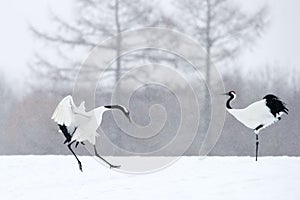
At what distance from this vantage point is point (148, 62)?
4.88m

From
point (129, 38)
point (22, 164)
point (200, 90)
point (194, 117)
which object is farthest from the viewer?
point (200, 90)

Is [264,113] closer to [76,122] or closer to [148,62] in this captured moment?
[76,122]

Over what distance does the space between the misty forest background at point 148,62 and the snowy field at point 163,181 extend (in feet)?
6.41

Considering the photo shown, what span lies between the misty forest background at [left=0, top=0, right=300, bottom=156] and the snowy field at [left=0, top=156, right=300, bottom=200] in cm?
195

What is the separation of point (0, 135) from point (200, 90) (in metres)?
Answer: 2.49

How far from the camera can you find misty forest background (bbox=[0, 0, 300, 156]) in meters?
4.79

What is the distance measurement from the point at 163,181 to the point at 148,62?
2758mm

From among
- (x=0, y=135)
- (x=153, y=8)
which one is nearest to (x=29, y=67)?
(x=0, y=135)

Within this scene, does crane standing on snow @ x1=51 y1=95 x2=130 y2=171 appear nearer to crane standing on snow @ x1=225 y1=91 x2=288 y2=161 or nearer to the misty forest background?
crane standing on snow @ x1=225 y1=91 x2=288 y2=161

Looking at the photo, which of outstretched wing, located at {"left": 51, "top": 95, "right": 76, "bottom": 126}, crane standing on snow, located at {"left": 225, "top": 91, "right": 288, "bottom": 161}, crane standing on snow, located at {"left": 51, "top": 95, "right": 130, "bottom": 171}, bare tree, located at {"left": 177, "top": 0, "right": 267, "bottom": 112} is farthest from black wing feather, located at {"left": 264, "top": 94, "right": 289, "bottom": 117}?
bare tree, located at {"left": 177, "top": 0, "right": 267, "bottom": 112}

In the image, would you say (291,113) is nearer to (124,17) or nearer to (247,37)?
(247,37)

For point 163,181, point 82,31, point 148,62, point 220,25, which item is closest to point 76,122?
point 163,181

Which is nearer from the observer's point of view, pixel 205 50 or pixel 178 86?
pixel 178 86

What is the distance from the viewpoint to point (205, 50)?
15.9 ft
